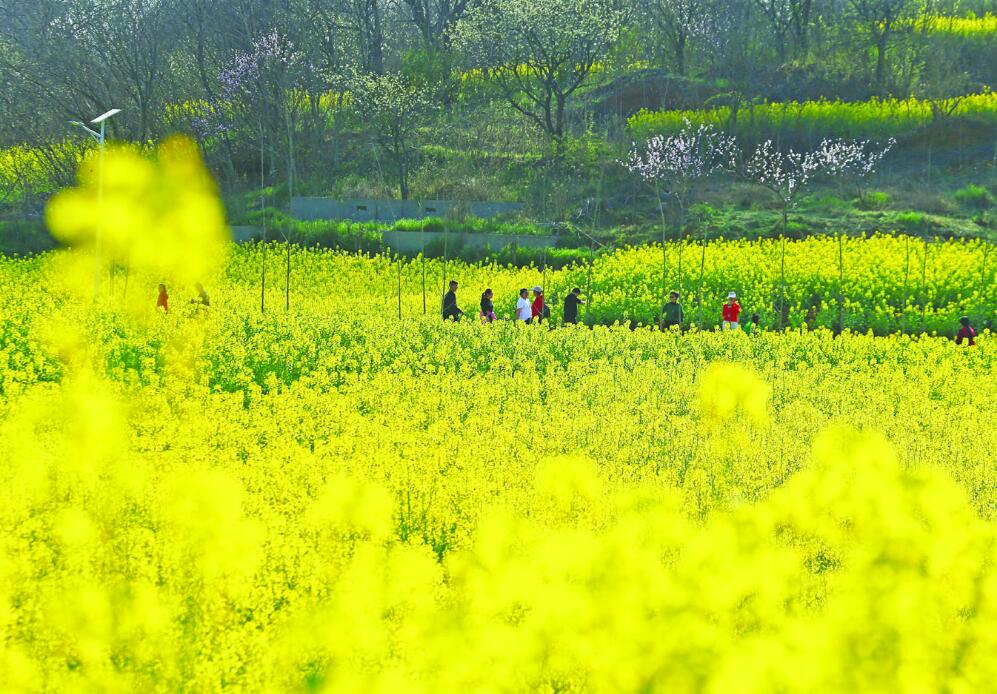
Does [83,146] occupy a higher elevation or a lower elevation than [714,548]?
higher

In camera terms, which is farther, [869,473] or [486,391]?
[486,391]

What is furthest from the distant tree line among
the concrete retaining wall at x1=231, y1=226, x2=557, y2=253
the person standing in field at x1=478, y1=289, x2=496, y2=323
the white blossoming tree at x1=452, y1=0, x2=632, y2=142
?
the person standing in field at x1=478, y1=289, x2=496, y2=323

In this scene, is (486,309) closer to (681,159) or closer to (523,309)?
(523,309)

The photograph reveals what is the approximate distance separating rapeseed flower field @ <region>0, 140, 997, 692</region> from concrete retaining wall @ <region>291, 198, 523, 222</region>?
22.6m

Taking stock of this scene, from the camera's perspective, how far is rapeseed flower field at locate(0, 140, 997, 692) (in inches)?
200

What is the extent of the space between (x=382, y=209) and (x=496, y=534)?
32.4 metres

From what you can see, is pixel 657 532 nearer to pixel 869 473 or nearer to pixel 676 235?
pixel 869 473

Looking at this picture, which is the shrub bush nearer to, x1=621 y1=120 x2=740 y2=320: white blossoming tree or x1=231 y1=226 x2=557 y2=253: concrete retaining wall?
x1=621 y1=120 x2=740 y2=320: white blossoming tree

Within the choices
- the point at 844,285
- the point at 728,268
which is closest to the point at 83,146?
the point at 728,268

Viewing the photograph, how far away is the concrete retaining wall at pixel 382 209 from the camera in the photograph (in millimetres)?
36469

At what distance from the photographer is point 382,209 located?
124 feet

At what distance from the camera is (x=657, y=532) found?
6590mm

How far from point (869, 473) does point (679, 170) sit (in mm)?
27804

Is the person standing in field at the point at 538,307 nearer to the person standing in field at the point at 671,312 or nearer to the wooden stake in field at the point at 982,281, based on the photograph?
the person standing in field at the point at 671,312
